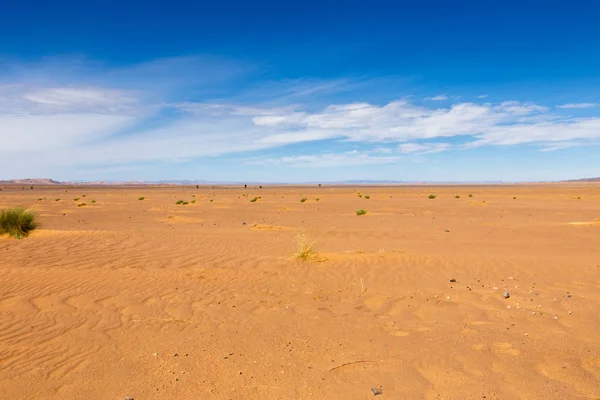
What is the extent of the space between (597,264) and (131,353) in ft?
32.2

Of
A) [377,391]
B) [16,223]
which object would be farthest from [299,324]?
[16,223]

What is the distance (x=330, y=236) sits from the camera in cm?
1532

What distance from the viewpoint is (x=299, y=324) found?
6.13m

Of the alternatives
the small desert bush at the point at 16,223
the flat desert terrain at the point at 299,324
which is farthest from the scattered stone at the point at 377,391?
the small desert bush at the point at 16,223

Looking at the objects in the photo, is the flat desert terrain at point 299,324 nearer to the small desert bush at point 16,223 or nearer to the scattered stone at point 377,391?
the scattered stone at point 377,391

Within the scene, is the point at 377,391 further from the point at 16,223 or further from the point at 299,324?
the point at 16,223

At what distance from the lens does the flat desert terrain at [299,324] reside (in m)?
4.40

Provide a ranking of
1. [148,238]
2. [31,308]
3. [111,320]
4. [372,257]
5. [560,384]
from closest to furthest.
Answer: [560,384] → [111,320] → [31,308] → [372,257] → [148,238]

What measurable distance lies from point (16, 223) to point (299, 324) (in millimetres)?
12888

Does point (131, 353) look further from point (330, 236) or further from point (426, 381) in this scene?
point (330, 236)

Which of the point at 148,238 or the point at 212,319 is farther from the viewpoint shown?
the point at 148,238

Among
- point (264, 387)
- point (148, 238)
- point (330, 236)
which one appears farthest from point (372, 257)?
point (148, 238)

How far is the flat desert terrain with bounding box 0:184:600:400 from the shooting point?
4.40m

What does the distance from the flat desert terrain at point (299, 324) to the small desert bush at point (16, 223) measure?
295cm
